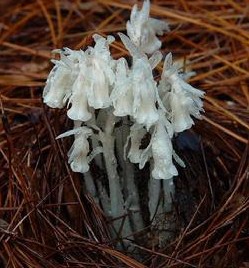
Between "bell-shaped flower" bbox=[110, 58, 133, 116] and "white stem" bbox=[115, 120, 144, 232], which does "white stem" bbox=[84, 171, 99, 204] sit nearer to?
"white stem" bbox=[115, 120, 144, 232]

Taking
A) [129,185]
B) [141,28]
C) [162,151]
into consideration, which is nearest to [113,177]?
[129,185]

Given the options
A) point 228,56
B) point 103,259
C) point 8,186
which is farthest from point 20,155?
point 228,56

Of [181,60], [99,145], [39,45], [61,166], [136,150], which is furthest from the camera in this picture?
[39,45]

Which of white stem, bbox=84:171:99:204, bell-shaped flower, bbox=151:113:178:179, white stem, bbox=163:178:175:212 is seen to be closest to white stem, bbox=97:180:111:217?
white stem, bbox=84:171:99:204

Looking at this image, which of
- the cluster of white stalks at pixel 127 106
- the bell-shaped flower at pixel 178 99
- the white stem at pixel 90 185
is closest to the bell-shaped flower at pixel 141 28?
the cluster of white stalks at pixel 127 106

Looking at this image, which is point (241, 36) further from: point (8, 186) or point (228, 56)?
point (8, 186)

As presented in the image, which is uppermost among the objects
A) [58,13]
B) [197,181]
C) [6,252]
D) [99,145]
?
[58,13]

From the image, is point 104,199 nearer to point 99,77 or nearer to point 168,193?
point 168,193
